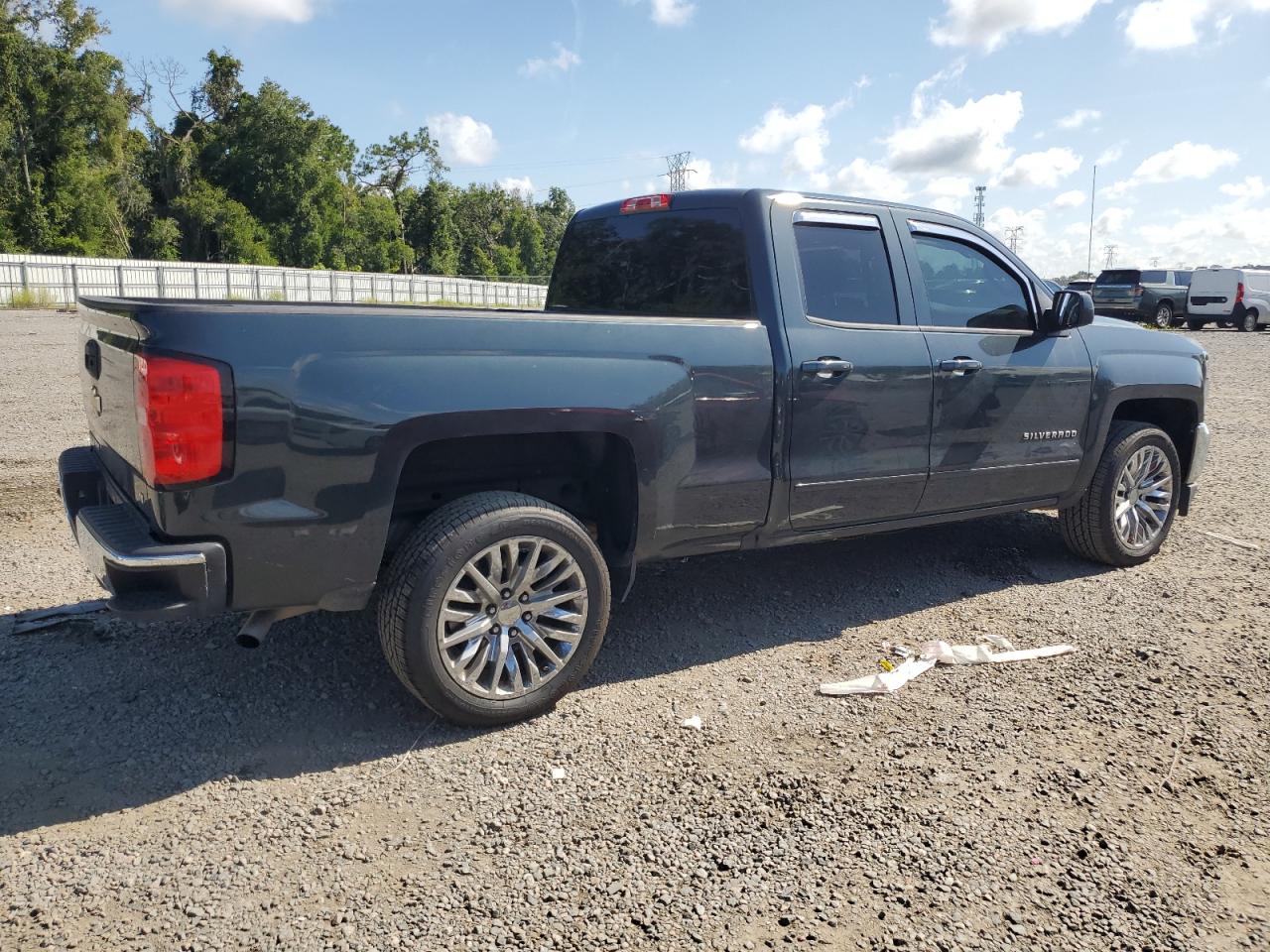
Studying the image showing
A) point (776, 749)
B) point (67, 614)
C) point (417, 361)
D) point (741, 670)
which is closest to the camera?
point (417, 361)

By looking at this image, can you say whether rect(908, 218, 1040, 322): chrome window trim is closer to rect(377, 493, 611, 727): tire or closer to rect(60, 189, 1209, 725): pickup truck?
rect(60, 189, 1209, 725): pickup truck

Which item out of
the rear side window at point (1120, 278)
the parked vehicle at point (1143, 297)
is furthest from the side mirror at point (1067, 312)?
the rear side window at point (1120, 278)

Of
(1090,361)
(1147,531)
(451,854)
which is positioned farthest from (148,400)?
(1147,531)

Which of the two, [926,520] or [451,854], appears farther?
[926,520]

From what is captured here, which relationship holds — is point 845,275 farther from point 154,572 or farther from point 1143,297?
A: point 1143,297

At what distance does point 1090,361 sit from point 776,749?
10.1 ft

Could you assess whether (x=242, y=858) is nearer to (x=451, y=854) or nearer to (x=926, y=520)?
(x=451, y=854)

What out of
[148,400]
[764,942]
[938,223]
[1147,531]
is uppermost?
[938,223]

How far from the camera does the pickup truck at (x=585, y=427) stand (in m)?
2.96

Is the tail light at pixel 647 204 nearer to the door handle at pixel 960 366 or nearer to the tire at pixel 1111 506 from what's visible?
the door handle at pixel 960 366

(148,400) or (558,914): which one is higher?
(148,400)

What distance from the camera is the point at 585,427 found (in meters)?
3.53

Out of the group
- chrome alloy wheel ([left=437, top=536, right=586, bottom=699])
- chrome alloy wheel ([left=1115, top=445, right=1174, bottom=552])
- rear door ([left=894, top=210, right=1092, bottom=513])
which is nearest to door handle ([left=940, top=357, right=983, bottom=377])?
rear door ([left=894, top=210, right=1092, bottom=513])

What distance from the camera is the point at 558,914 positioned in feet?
8.25
